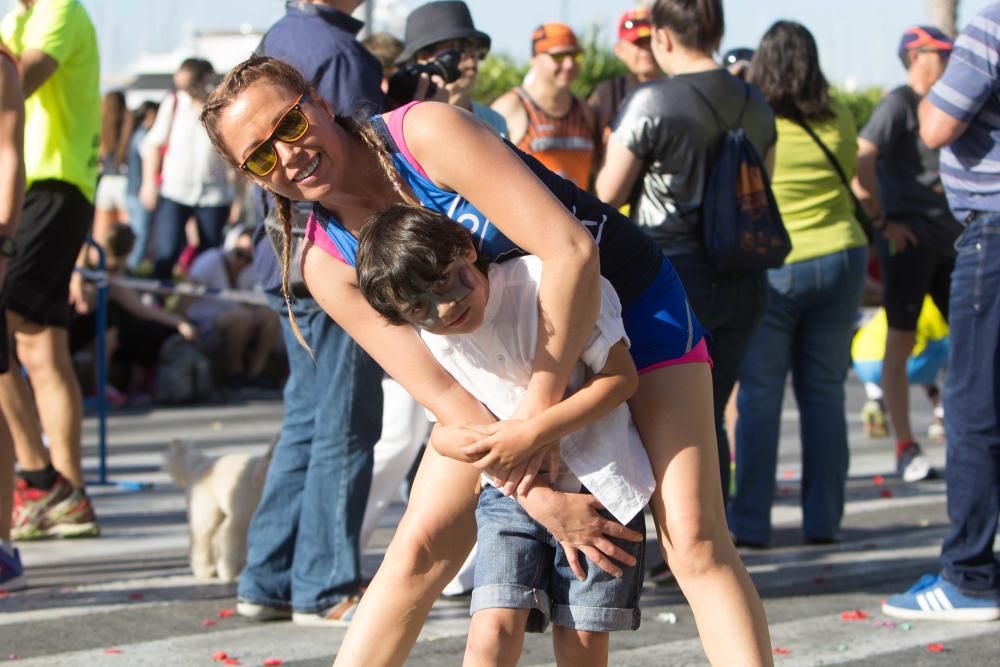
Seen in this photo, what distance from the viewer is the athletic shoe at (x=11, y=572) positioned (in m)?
5.54

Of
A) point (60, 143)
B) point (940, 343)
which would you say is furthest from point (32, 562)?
point (940, 343)

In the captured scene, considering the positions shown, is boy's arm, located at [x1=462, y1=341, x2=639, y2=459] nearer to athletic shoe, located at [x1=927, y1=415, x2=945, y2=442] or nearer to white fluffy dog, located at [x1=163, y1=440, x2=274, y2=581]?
white fluffy dog, located at [x1=163, y1=440, x2=274, y2=581]

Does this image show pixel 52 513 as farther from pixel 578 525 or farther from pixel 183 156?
pixel 183 156

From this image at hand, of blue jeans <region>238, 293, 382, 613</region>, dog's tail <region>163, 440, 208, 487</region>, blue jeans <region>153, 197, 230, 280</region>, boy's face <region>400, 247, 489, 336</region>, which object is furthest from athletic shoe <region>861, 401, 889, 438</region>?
boy's face <region>400, 247, 489, 336</region>

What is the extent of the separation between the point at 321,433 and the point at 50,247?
1.95 m

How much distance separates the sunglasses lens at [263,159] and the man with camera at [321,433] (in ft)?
4.88

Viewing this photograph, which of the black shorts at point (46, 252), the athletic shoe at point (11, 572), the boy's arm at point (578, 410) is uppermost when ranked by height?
the boy's arm at point (578, 410)

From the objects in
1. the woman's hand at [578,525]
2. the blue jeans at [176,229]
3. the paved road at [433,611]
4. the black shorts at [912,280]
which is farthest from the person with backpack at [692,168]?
the blue jeans at [176,229]

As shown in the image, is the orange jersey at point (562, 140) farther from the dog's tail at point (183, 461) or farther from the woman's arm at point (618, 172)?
the dog's tail at point (183, 461)

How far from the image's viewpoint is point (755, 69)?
6.79m

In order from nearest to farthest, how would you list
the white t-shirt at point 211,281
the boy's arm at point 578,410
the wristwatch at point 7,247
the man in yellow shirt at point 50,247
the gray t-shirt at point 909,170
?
1. the boy's arm at point 578,410
2. the wristwatch at point 7,247
3. the man in yellow shirt at point 50,247
4. the gray t-shirt at point 909,170
5. the white t-shirt at point 211,281

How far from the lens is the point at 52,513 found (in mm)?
6590

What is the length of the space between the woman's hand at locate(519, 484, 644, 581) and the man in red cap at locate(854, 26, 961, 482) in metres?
5.28

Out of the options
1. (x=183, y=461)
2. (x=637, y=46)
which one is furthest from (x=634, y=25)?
(x=183, y=461)
